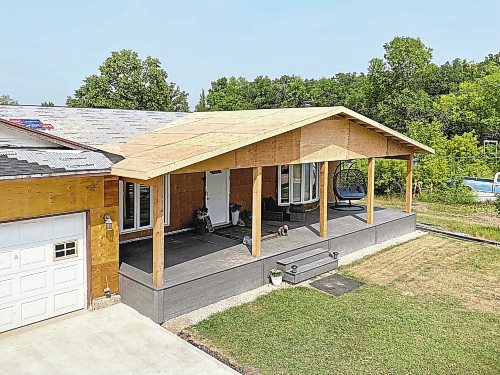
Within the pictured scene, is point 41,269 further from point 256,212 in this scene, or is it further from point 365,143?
point 365,143

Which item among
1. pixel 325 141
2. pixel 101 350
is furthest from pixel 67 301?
pixel 325 141

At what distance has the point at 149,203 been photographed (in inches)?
405

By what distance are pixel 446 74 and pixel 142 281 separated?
41.6 meters

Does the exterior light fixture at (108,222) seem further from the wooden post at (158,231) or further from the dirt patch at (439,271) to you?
the dirt patch at (439,271)

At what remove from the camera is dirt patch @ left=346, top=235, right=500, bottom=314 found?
8.74m

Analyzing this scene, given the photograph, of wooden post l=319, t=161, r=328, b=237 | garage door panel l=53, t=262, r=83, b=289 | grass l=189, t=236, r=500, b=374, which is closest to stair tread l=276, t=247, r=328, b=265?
wooden post l=319, t=161, r=328, b=237

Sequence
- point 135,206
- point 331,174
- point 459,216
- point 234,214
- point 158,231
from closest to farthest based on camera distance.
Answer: point 158,231 < point 135,206 < point 234,214 < point 331,174 < point 459,216

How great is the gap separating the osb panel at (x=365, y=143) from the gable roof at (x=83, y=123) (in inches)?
195

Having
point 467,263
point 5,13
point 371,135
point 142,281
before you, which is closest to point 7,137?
point 142,281

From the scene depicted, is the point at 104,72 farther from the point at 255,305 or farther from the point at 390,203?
the point at 255,305

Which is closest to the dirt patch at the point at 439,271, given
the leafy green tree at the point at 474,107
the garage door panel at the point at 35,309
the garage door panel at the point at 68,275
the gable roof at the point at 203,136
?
the gable roof at the point at 203,136

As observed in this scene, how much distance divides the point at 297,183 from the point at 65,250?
845cm

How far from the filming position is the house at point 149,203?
273 inches

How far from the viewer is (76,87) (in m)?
37.4
